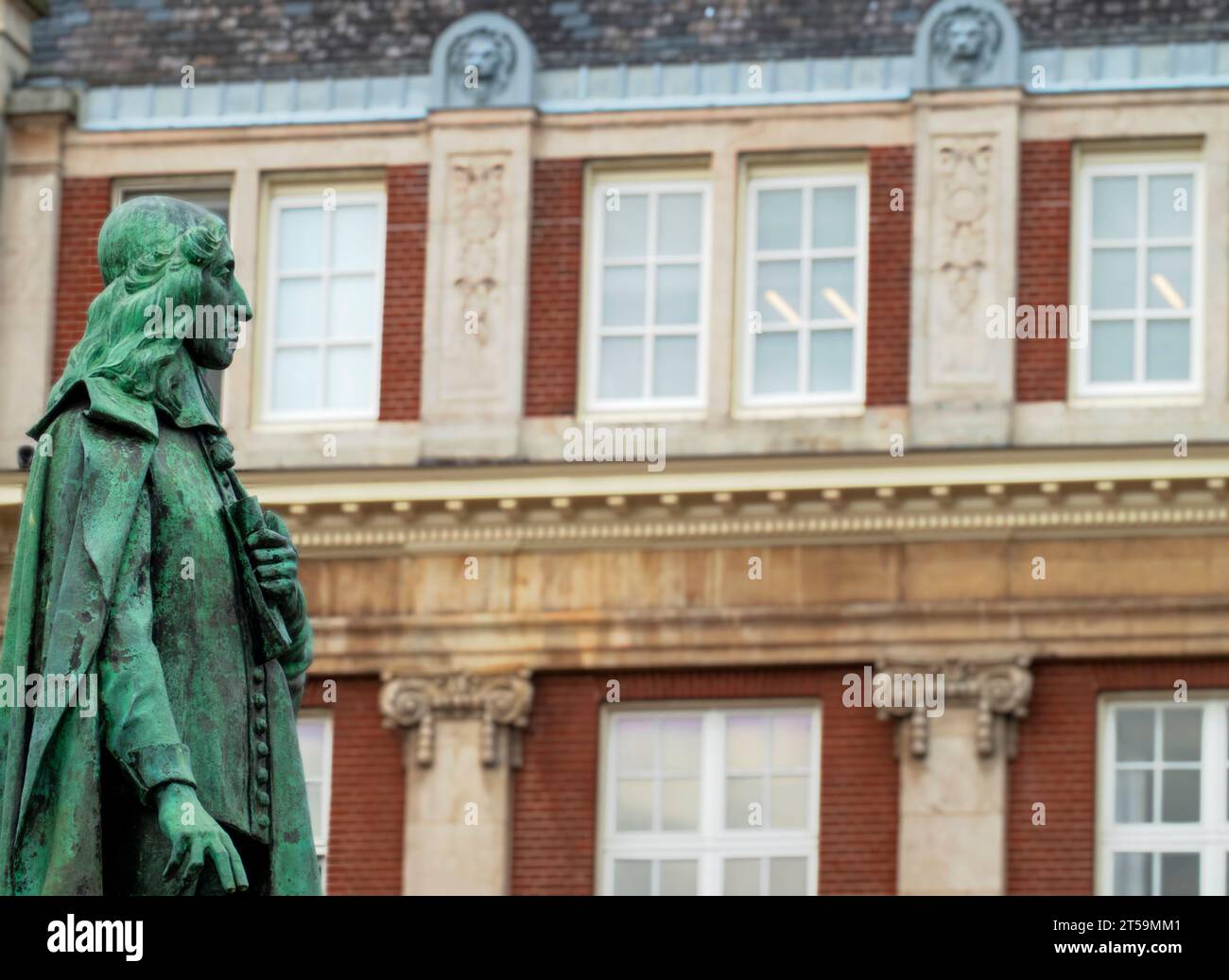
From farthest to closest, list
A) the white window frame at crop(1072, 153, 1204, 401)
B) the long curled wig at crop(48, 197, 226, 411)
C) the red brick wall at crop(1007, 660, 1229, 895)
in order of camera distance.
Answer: the white window frame at crop(1072, 153, 1204, 401), the red brick wall at crop(1007, 660, 1229, 895), the long curled wig at crop(48, 197, 226, 411)

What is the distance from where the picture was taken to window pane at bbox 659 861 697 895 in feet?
100.0

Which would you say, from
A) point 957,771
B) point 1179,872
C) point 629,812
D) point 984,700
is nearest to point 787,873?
point 629,812

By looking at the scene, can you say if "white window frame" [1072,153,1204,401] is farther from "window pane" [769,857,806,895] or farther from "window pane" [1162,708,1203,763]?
"window pane" [769,857,806,895]

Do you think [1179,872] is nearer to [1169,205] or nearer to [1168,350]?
[1168,350]

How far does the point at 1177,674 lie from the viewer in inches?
1171

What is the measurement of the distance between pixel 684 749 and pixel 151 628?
72.0ft

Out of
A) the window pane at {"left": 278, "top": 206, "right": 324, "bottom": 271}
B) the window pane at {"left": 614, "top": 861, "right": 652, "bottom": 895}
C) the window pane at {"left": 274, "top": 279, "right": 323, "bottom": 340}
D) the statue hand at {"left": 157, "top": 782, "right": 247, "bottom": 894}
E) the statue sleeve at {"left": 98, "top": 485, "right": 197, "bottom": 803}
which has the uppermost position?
the window pane at {"left": 278, "top": 206, "right": 324, "bottom": 271}

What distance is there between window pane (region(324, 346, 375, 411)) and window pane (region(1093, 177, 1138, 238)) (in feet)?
18.9

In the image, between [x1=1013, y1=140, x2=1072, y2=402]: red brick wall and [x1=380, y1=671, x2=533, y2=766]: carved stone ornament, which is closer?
[x1=1013, y1=140, x2=1072, y2=402]: red brick wall

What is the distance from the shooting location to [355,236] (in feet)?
105

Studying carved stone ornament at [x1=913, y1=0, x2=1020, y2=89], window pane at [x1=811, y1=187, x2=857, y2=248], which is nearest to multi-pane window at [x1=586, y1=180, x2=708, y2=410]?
window pane at [x1=811, y1=187, x2=857, y2=248]

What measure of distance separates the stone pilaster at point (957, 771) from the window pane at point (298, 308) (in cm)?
537

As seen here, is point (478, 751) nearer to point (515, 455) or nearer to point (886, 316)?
point (515, 455)
